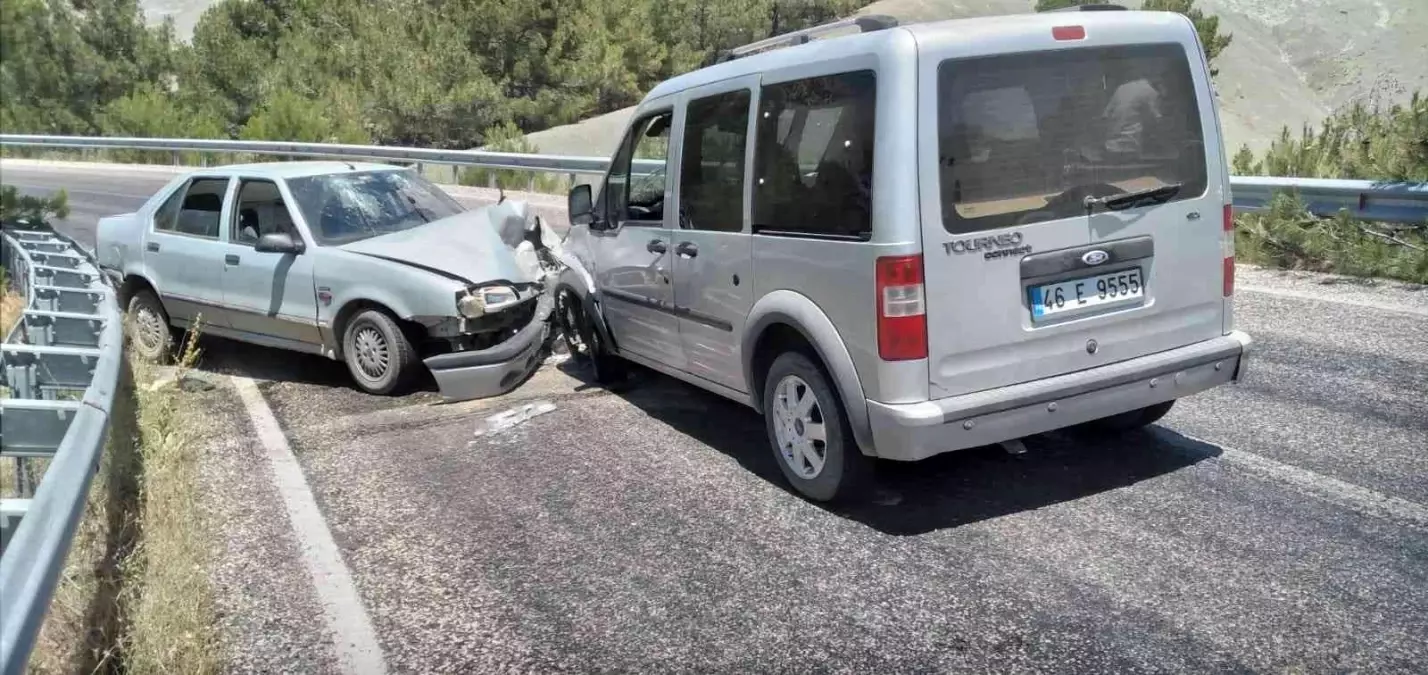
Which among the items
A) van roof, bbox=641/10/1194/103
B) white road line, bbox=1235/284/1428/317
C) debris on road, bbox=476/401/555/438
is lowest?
debris on road, bbox=476/401/555/438

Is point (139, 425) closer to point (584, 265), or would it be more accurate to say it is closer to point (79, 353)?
point (79, 353)

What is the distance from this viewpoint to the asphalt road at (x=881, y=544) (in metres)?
3.79

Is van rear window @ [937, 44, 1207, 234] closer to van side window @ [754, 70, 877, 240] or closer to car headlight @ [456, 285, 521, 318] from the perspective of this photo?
van side window @ [754, 70, 877, 240]

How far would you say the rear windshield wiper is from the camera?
471 centimetres

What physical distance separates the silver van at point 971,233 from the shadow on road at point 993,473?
303 mm

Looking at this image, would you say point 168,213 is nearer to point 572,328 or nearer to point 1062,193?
point 572,328

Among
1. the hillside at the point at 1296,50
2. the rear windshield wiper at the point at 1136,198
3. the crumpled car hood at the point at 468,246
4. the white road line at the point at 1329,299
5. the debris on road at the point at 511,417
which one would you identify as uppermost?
the hillside at the point at 1296,50

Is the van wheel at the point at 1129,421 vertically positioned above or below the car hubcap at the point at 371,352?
below

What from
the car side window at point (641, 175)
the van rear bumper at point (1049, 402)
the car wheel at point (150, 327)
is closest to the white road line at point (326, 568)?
the van rear bumper at point (1049, 402)

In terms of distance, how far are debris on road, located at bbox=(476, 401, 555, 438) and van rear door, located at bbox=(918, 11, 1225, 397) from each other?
3.12m

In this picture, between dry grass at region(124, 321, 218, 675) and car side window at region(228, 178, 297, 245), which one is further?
car side window at region(228, 178, 297, 245)

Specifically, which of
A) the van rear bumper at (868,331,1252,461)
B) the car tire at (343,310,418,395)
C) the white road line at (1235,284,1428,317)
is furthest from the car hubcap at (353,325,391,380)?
the white road line at (1235,284,1428,317)

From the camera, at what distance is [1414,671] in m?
3.45

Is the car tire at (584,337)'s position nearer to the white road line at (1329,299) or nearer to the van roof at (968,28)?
the van roof at (968,28)
